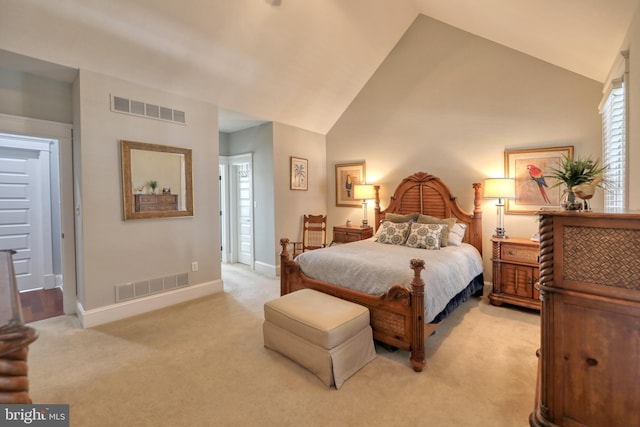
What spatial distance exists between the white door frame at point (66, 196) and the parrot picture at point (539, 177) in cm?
549

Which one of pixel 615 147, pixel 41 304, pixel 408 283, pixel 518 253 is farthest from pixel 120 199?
pixel 615 147

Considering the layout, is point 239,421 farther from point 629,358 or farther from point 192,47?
point 192,47

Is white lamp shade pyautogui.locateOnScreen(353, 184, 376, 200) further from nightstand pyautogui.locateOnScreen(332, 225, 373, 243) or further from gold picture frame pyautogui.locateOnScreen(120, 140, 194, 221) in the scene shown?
gold picture frame pyautogui.locateOnScreen(120, 140, 194, 221)

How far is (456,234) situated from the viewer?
388cm

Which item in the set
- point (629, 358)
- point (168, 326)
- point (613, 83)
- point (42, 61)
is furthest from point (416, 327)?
point (42, 61)

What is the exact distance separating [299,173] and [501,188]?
3.12 meters

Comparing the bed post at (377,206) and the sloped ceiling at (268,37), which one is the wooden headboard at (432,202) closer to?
the bed post at (377,206)

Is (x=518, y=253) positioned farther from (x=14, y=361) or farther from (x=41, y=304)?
(x=41, y=304)

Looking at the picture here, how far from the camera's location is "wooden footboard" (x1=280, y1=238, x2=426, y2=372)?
7.66 ft

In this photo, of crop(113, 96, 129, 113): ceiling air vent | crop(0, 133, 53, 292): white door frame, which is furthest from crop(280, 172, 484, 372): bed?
crop(0, 133, 53, 292): white door frame

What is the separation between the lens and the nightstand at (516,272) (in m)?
3.42

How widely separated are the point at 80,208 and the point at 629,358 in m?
4.44

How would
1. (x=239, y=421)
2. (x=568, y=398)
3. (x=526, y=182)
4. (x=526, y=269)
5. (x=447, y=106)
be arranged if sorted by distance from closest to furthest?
(x=568, y=398)
(x=239, y=421)
(x=526, y=269)
(x=526, y=182)
(x=447, y=106)

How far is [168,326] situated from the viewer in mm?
3158
